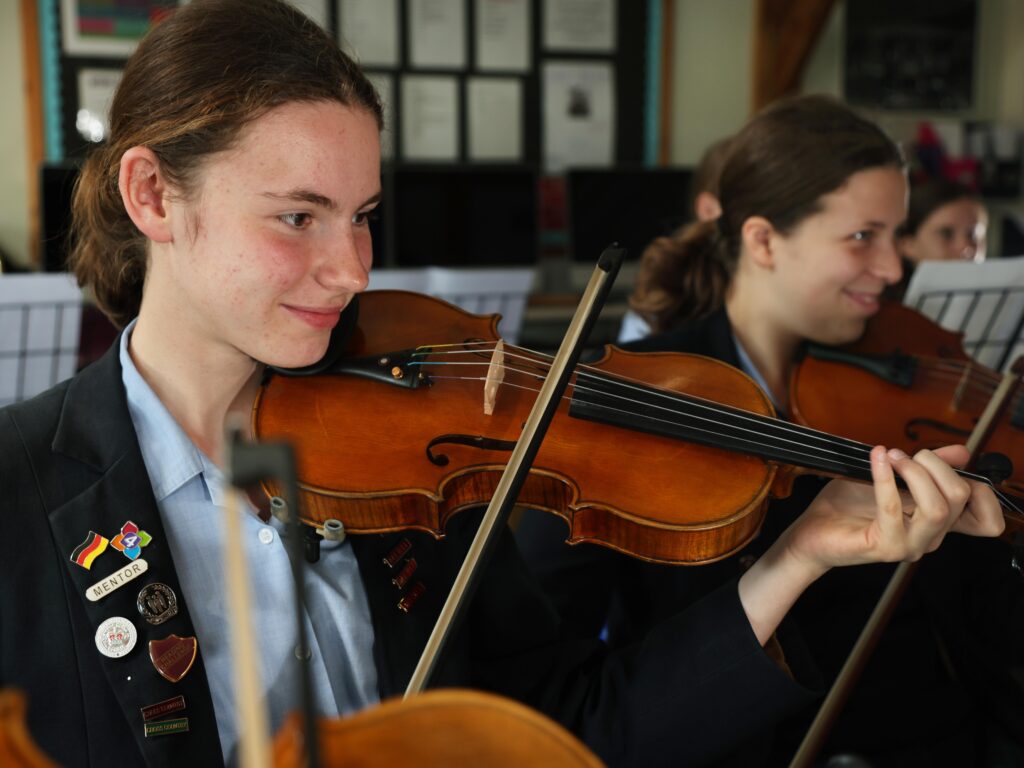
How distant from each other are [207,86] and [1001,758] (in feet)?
4.47

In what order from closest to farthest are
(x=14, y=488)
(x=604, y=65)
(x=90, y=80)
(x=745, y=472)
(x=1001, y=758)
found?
(x=14, y=488) → (x=745, y=472) → (x=1001, y=758) → (x=90, y=80) → (x=604, y=65)

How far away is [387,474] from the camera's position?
1.02 meters

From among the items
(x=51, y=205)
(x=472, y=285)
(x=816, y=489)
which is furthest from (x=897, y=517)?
(x=51, y=205)

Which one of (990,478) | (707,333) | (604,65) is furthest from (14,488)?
(604,65)

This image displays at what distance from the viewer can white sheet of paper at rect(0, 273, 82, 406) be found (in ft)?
6.03

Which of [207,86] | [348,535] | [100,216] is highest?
[207,86]

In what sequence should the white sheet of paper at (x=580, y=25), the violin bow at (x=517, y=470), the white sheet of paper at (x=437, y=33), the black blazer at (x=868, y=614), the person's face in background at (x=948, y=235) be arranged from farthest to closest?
1. the white sheet of paper at (x=580, y=25)
2. the white sheet of paper at (x=437, y=33)
3. the person's face in background at (x=948, y=235)
4. the black blazer at (x=868, y=614)
5. the violin bow at (x=517, y=470)

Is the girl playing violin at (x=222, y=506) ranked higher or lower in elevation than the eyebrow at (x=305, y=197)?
lower

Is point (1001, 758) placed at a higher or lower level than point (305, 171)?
lower

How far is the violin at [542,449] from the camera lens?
100 cm

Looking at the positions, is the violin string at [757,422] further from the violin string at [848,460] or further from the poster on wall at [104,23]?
the poster on wall at [104,23]

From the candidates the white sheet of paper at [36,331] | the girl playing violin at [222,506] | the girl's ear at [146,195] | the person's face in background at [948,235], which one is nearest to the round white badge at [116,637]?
the girl playing violin at [222,506]

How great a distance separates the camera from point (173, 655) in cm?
91

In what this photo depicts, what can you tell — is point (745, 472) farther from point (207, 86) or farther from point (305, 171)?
point (207, 86)
